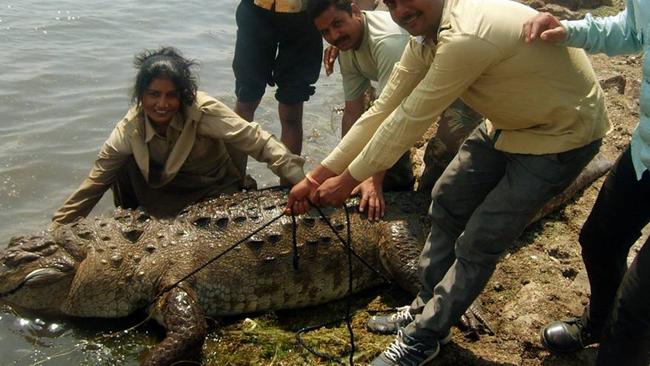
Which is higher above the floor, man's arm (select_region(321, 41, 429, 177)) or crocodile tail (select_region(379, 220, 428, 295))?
man's arm (select_region(321, 41, 429, 177))

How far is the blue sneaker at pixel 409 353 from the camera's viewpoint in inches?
125

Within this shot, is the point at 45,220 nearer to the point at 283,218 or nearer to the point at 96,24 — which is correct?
the point at 283,218

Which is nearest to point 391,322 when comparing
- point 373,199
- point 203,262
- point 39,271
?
point 373,199

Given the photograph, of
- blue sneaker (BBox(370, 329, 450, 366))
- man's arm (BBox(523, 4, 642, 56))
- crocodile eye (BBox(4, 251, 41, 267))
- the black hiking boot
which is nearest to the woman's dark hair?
crocodile eye (BBox(4, 251, 41, 267))

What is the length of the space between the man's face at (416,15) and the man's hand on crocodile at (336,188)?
0.71m

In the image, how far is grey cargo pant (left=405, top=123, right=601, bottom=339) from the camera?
2.78m

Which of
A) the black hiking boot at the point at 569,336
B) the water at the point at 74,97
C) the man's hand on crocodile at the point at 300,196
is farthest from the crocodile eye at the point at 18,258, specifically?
the black hiking boot at the point at 569,336

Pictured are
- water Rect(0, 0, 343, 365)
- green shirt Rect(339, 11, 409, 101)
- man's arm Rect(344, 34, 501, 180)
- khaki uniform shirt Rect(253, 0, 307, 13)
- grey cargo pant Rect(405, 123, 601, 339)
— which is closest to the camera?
man's arm Rect(344, 34, 501, 180)

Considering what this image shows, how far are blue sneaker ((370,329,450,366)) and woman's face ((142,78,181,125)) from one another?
2.24 metres

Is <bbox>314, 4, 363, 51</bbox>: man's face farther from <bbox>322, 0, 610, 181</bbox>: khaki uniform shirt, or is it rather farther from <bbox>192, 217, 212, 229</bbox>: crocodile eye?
<bbox>192, 217, 212, 229</bbox>: crocodile eye

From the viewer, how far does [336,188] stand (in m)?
2.94

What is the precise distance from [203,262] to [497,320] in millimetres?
1802

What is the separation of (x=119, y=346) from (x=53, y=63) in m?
6.02

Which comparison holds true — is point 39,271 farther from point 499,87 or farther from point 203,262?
point 499,87
